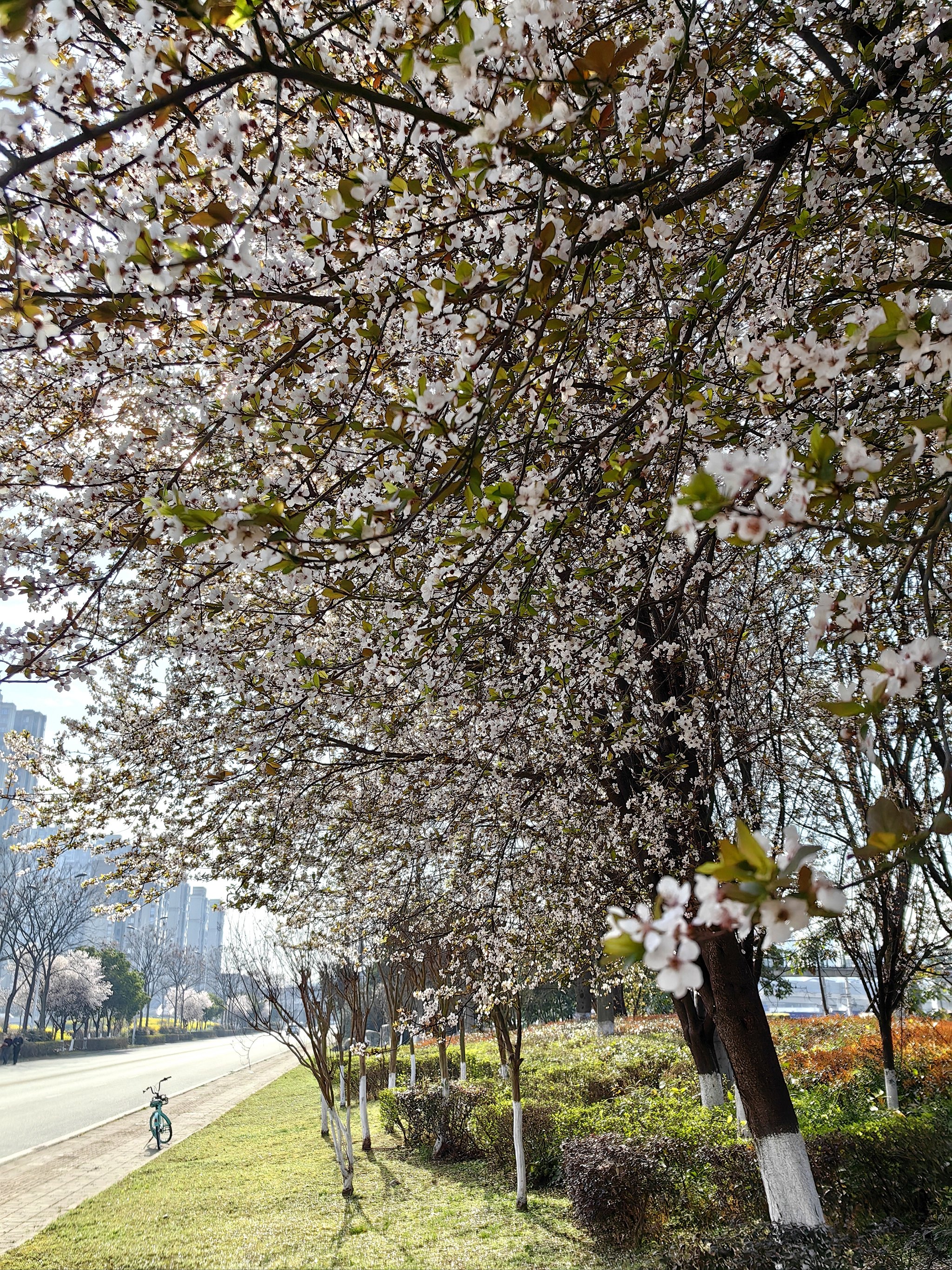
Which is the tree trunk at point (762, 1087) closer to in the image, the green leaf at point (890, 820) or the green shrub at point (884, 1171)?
the green shrub at point (884, 1171)

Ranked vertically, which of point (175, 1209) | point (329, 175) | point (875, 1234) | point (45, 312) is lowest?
point (175, 1209)

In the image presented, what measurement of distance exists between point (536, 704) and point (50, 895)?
136 ft

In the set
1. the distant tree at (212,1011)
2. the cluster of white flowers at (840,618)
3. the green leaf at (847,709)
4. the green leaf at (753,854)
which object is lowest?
the distant tree at (212,1011)

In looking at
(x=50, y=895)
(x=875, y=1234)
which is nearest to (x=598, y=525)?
(x=875, y=1234)

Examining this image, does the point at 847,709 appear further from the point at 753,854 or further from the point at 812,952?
the point at 812,952

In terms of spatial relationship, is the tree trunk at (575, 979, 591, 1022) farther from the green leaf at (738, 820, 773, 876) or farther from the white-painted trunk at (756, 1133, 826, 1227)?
the green leaf at (738, 820, 773, 876)

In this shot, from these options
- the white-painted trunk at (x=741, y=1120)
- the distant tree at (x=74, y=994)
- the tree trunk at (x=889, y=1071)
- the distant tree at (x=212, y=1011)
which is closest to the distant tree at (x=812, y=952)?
the tree trunk at (x=889, y=1071)

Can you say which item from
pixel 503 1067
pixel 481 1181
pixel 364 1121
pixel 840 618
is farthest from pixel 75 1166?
pixel 840 618

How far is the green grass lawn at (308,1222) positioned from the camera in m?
6.23

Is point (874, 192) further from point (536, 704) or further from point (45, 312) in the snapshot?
point (536, 704)

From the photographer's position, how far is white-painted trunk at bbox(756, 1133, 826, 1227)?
16.0ft

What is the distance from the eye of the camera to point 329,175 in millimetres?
3197

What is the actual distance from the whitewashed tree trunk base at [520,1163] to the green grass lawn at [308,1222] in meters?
0.10

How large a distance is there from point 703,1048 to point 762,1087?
3.23 meters
